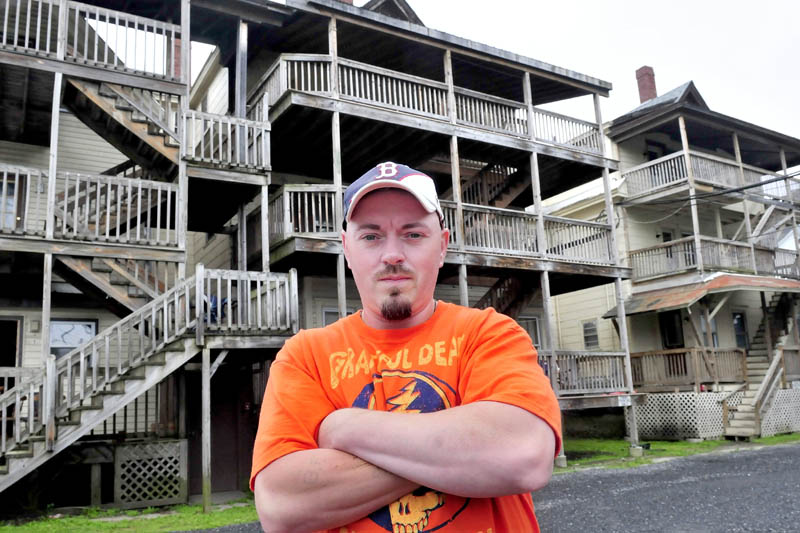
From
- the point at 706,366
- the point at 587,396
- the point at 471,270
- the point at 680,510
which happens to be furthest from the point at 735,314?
the point at 680,510

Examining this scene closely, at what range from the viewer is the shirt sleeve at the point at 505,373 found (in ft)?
5.83

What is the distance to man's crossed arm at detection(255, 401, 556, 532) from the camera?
1.64 m

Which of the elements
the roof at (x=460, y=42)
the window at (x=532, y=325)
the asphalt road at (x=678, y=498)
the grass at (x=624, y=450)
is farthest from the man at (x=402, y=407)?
the window at (x=532, y=325)

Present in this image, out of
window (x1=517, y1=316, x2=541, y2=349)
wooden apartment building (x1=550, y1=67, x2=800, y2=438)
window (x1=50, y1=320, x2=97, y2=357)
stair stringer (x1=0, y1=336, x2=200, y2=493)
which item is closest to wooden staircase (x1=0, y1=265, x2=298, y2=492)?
stair stringer (x1=0, y1=336, x2=200, y2=493)

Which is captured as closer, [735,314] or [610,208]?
[610,208]

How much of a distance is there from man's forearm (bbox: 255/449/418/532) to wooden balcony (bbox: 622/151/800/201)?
2301cm

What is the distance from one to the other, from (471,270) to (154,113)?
8.56m

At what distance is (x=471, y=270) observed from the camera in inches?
664

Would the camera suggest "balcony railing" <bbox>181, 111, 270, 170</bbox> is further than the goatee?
Yes

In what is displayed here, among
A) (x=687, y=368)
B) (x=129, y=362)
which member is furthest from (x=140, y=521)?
(x=687, y=368)

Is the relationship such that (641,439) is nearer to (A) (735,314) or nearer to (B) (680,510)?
(A) (735,314)

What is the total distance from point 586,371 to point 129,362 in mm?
11204

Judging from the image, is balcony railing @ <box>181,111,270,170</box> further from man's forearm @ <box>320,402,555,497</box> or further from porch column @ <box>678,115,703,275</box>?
porch column @ <box>678,115,703,275</box>

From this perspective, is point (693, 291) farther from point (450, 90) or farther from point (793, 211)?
point (450, 90)
